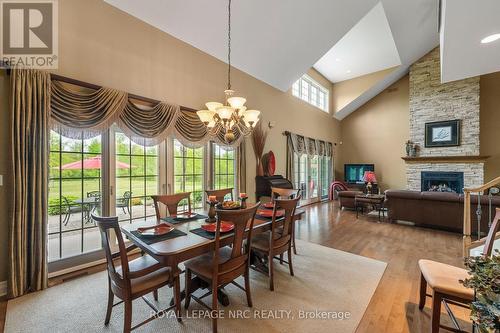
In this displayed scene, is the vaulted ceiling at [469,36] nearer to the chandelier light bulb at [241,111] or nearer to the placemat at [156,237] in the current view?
the chandelier light bulb at [241,111]

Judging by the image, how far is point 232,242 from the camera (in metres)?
1.98

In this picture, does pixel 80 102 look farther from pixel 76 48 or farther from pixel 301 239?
pixel 301 239

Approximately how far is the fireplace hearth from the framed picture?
3.16 ft

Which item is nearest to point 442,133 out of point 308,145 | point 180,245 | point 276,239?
point 308,145

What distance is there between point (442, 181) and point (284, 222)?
743 centimetres

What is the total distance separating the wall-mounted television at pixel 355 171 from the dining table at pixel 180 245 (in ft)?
26.0

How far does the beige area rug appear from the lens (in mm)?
1870

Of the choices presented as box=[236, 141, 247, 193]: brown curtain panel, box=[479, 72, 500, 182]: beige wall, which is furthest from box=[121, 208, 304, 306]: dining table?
box=[479, 72, 500, 182]: beige wall

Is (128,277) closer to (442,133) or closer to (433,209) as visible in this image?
(433,209)

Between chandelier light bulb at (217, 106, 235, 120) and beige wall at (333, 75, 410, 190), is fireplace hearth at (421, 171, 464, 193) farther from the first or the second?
chandelier light bulb at (217, 106, 235, 120)

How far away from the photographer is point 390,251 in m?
3.54

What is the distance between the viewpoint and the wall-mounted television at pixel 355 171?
29.2 feet

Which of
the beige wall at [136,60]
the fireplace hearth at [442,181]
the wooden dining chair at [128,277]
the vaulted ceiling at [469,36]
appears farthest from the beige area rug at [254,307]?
the fireplace hearth at [442,181]

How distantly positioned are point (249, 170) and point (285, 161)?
1614 millimetres
